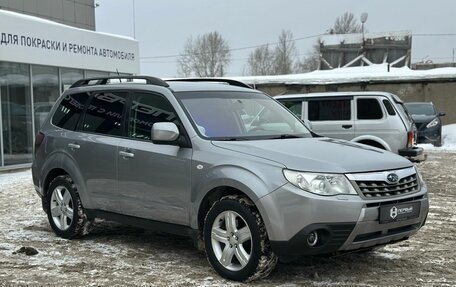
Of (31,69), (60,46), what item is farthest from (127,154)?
(60,46)

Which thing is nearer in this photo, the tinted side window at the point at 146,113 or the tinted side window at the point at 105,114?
the tinted side window at the point at 146,113

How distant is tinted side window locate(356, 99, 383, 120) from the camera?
11.1 meters

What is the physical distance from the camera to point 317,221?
4465mm

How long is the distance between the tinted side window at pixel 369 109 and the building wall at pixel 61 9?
44.3 feet

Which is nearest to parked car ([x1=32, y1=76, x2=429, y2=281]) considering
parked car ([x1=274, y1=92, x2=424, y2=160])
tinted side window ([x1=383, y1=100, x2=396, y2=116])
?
parked car ([x1=274, y1=92, x2=424, y2=160])

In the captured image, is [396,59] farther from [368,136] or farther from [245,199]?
[245,199]

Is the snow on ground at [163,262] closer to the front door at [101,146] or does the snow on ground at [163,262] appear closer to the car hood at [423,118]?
the front door at [101,146]

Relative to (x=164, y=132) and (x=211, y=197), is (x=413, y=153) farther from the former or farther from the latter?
(x=164, y=132)

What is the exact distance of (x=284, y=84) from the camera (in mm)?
26469

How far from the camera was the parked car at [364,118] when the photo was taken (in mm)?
10789

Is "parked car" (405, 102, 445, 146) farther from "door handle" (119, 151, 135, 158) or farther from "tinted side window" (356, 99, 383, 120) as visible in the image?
"door handle" (119, 151, 135, 158)

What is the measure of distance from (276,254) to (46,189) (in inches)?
145

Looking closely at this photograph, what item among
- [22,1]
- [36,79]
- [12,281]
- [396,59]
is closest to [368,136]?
[12,281]

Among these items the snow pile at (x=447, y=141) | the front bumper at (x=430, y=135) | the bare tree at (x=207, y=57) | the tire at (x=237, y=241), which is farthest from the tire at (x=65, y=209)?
the bare tree at (x=207, y=57)
